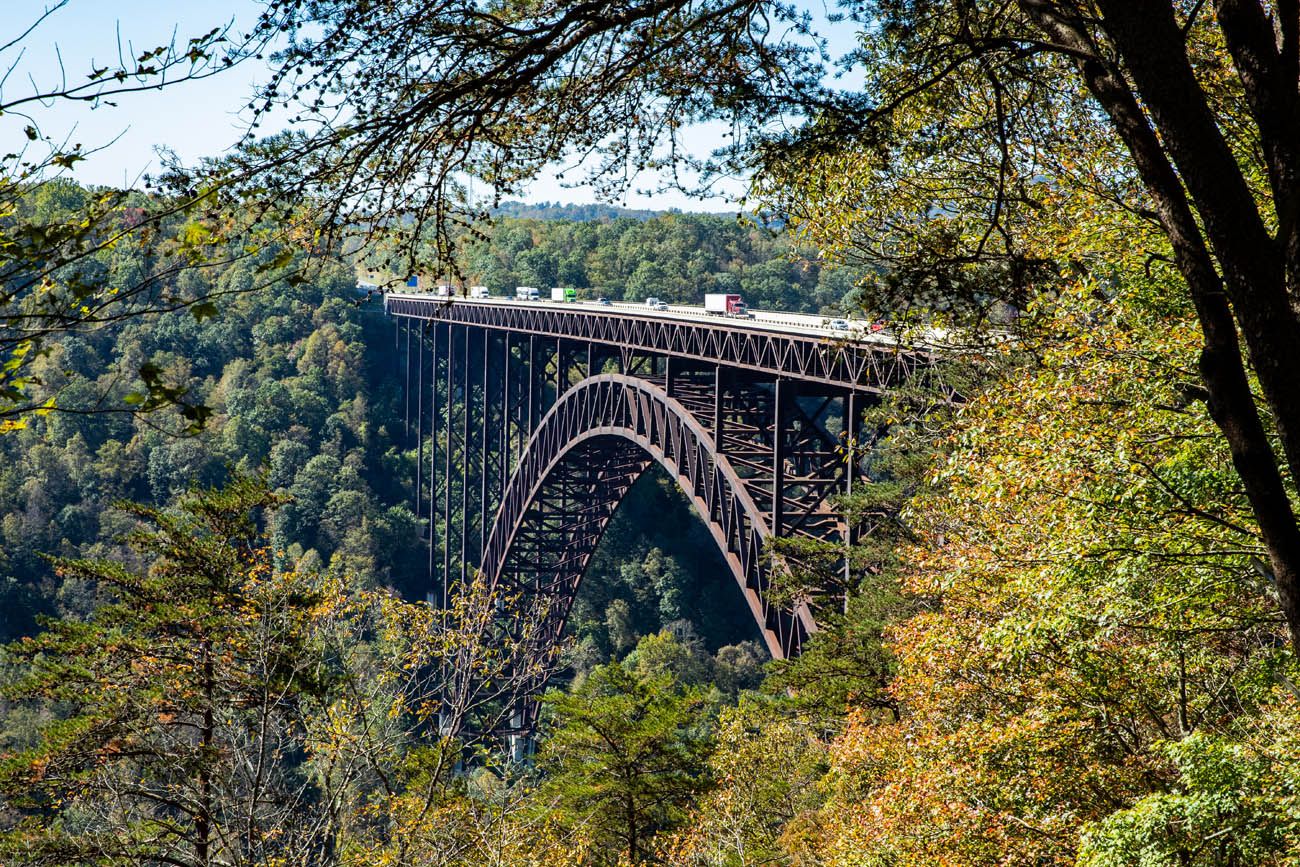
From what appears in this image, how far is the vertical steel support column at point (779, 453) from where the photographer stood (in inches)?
714

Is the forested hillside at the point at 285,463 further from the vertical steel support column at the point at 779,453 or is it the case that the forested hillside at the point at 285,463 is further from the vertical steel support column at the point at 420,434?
the vertical steel support column at the point at 779,453

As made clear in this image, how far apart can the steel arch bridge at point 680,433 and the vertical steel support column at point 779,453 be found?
0.13 feet

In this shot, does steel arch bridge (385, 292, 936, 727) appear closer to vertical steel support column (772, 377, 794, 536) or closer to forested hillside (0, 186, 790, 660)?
vertical steel support column (772, 377, 794, 536)

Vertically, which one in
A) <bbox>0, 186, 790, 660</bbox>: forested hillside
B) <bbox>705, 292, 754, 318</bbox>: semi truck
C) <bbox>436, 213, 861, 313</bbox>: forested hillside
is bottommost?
<bbox>0, 186, 790, 660</bbox>: forested hillside

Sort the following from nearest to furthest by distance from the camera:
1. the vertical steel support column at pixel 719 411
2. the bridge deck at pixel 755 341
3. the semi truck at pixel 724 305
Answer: the bridge deck at pixel 755 341, the vertical steel support column at pixel 719 411, the semi truck at pixel 724 305

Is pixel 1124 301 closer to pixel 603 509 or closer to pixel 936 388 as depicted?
pixel 936 388

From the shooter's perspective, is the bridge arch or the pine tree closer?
the pine tree

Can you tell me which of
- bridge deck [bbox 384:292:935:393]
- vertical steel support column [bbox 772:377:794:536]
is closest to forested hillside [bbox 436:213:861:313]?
bridge deck [bbox 384:292:935:393]

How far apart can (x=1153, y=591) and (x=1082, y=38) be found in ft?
15.8

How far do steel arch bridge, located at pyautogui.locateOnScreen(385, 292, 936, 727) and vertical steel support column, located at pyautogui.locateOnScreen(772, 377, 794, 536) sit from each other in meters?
0.04

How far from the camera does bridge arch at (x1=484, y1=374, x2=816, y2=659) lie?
1941 cm

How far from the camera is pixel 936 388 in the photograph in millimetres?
13188

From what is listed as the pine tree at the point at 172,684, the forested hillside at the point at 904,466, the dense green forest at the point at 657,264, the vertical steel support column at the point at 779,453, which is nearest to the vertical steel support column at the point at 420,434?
the dense green forest at the point at 657,264

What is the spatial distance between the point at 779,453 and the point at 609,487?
17097 mm
